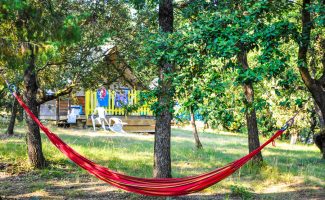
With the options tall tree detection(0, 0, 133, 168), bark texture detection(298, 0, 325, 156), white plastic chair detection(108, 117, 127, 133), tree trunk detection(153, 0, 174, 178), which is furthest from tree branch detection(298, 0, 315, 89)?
white plastic chair detection(108, 117, 127, 133)

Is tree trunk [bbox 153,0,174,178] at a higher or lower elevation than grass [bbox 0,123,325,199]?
higher

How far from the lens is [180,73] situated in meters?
4.00

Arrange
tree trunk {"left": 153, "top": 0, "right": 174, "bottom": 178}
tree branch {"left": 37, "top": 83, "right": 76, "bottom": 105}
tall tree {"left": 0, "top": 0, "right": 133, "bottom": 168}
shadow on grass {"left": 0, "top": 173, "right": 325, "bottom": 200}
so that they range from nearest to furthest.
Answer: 1. tall tree {"left": 0, "top": 0, "right": 133, "bottom": 168}
2. shadow on grass {"left": 0, "top": 173, "right": 325, "bottom": 200}
3. tree trunk {"left": 153, "top": 0, "right": 174, "bottom": 178}
4. tree branch {"left": 37, "top": 83, "right": 76, "bottom": 105}

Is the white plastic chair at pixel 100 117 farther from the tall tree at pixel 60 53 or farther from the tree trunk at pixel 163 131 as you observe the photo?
the tree trunk at pixel 163 131

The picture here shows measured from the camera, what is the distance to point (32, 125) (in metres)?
6.68

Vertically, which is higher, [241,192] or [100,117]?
[100,117]

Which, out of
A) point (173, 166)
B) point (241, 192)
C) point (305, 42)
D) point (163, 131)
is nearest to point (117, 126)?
point (173, 166)

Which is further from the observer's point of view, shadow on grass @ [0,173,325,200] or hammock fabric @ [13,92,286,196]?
shadow on grass @ [0,173,325,200]

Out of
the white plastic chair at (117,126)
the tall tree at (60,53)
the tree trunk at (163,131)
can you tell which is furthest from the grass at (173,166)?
the white plastic chair at (117,126)

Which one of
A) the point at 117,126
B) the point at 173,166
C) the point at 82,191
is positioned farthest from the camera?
the point at 117,126

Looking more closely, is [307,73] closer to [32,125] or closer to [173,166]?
[173,166]

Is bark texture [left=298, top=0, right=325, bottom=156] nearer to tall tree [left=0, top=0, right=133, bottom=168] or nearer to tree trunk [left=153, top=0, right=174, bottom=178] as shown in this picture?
tree trunk [left=153, top=0, right=174, bottom=178]

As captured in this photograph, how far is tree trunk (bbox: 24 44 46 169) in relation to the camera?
6.58 metres

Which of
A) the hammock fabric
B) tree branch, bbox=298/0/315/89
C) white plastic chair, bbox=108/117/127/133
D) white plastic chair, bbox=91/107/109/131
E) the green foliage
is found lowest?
the green foliage
